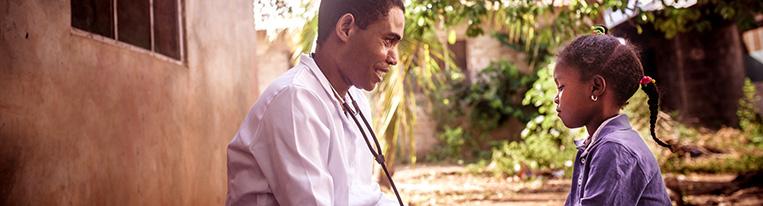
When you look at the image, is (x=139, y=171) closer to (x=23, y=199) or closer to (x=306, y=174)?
(x=23, y=199)

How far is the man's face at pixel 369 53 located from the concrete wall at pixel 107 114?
1004 millimetres

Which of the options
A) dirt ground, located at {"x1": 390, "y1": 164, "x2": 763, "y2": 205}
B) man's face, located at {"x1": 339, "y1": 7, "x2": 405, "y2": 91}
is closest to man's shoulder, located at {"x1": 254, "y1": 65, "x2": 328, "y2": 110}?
man's face, located at {"x1": 339, "y1": 7, "x2": 405, "y2": 91}

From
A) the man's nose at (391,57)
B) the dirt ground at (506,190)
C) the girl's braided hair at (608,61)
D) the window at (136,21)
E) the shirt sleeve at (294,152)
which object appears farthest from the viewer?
the dirt ground at (506,190)

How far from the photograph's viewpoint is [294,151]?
163cm

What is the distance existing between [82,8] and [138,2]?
57cm

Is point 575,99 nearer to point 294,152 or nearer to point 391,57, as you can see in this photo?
point 391,57

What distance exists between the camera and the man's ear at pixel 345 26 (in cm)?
195

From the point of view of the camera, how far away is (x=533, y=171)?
32.6 feet

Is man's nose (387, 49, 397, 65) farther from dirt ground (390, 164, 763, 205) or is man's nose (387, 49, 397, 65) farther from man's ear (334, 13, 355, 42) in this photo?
dirt ground (390, 164, 763, 205)

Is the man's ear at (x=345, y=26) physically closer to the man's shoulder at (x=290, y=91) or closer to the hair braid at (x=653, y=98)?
the man's shoulder at (x=290, y=91)

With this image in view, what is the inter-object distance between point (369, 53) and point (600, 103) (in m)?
0.72

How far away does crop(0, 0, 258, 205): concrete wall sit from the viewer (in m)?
2.16

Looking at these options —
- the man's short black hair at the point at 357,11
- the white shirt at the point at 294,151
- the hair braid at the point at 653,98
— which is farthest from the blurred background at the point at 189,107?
the man's short black hair at the point at 357,11

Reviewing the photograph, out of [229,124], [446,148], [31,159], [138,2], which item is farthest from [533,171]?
[31,159]
